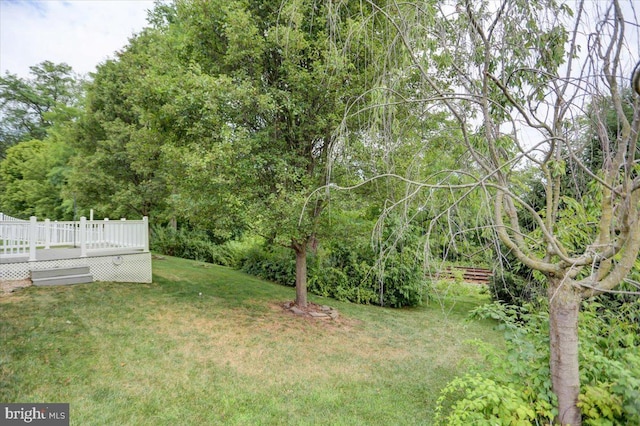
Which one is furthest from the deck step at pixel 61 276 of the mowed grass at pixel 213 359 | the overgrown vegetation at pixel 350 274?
the overgrown vegetation at pixel 350 274

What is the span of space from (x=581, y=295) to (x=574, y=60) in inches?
71.0

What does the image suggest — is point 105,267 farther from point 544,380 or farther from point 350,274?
point 544,380

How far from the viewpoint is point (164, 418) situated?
9.36 feet

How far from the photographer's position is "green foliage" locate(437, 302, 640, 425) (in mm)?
2168

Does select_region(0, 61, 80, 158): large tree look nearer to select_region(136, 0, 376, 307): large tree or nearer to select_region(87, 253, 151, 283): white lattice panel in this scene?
select_region(87, 253, 151, 283): white lattice panel

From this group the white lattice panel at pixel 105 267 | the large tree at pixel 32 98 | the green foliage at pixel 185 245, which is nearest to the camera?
the white lattice panel at pixel 105 267

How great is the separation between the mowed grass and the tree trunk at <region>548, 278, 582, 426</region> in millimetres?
716

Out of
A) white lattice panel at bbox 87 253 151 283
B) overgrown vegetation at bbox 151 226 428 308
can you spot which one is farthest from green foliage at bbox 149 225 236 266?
white lattice panel at bbox 87 253 151 283

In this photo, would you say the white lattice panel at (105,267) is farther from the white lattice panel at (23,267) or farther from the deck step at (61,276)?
the deck step at (61,276)

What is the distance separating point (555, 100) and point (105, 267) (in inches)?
334

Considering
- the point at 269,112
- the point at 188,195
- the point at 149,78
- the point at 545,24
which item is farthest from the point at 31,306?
the point at 545,24

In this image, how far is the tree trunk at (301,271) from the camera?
6317mm

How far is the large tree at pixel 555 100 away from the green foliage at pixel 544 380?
137 millimetres

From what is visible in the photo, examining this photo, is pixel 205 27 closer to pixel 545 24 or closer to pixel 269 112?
pixel 269 112
